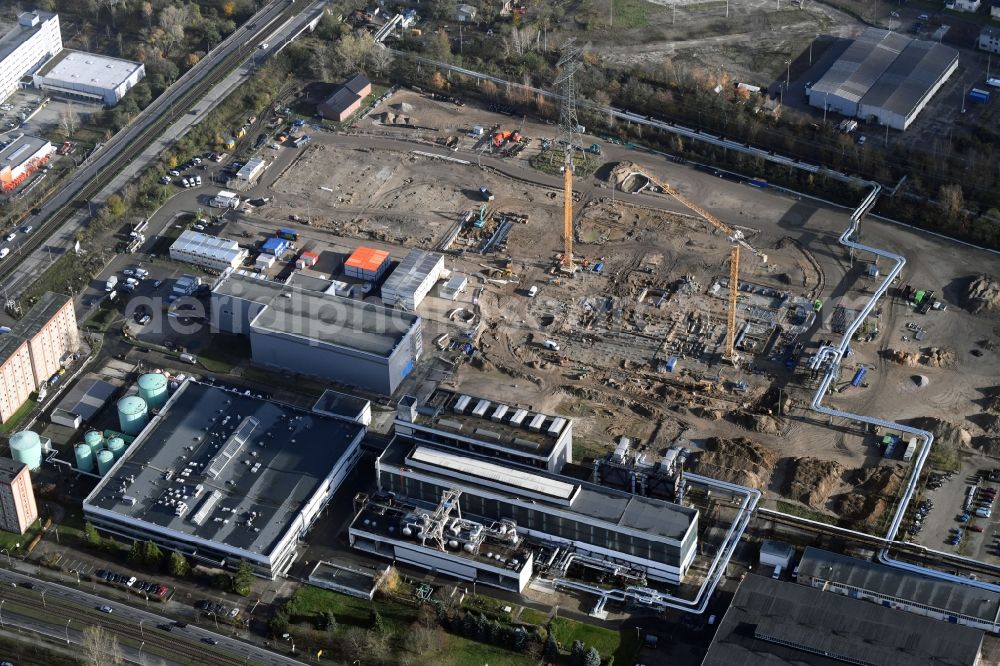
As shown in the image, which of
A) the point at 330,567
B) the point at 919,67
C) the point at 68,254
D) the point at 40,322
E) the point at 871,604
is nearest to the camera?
the point at 871,604

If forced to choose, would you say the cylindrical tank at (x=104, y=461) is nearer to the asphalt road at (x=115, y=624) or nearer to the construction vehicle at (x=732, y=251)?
the asphalt road at (x=115, y=624)

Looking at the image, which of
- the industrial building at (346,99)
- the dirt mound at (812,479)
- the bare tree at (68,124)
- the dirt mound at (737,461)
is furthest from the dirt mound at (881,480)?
the bare tree at (68,124)

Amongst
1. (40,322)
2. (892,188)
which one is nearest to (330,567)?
(40,322)

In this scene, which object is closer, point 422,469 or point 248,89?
point 422,469

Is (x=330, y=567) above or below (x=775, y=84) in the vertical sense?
below

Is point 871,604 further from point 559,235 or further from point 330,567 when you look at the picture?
point 559,235

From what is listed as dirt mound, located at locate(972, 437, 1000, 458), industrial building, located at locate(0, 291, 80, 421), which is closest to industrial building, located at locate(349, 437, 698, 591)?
dirt mound, located at locate(972, 437, 1000, 458)

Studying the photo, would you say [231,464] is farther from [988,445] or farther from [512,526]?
[988,445]
